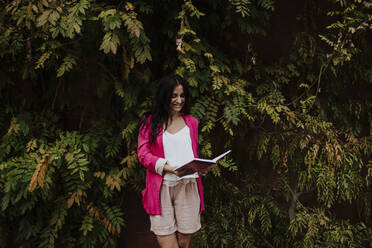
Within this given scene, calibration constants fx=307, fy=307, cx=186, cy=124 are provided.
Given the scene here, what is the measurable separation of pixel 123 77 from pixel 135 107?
330 mm

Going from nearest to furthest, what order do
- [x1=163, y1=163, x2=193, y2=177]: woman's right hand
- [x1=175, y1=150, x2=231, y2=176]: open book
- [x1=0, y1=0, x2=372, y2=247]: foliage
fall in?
[x1=175, y1=150, x2=231, y2=176]: open book, [x1=163, y1=163, x2=193, y2=177]: woman's right hand, [x1=0, y1=0, x2=372, y2=247]: foliage

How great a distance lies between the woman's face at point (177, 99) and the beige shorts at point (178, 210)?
619 millimetres

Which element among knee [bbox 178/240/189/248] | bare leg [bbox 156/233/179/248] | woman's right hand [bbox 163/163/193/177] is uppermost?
woman's right hand [bbox 163/163/193/177]

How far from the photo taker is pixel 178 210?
2502 millimetres

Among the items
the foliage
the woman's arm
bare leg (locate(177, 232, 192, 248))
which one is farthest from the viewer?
the foliage

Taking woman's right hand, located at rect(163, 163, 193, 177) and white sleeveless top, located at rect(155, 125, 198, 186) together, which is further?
white sleeveless top, located at rect(155, 125, 198, 186)

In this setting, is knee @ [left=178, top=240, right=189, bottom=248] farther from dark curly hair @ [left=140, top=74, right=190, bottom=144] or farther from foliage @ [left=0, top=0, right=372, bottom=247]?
dark curly hair @ [left=140, top=74, right=190, bottom=144]

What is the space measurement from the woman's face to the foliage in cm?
46

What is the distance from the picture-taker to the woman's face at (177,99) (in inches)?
96.5

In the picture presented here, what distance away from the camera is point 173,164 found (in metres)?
2.45

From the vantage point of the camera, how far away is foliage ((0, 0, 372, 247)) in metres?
2.87

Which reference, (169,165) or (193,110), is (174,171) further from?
(193,110)

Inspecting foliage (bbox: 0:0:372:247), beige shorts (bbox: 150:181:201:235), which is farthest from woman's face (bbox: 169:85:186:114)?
beige shorts (bbox: 150:181:201:235)

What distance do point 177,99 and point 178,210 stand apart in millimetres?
902
